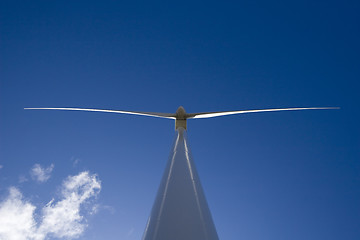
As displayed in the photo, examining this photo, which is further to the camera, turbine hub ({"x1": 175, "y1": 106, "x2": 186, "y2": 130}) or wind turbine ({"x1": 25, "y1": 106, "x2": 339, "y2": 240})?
turbine hub ({"x1": 175, "y1": 106, "x2": 186, "y2": 130})

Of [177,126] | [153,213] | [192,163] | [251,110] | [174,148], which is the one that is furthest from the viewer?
[251,110]

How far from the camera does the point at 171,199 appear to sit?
22.0 feet

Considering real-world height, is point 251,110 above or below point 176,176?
above

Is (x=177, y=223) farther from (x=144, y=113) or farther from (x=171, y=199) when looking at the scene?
(x=144, y=113)

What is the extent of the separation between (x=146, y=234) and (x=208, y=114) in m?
9.65

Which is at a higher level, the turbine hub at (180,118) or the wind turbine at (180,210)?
the turbine hub at (180,118)

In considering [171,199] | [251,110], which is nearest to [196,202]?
[171,199]

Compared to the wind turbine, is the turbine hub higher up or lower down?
higher up

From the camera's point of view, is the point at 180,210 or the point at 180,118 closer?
A: the point at 180,210

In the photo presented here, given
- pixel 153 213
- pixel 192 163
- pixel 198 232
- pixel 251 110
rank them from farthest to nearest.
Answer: pixel 251 110 < pixel 192 163 < pixel 153 213 < pixel 198 232

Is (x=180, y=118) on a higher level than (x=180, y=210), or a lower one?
higher

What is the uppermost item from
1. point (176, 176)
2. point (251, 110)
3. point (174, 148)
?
point (251, 110)

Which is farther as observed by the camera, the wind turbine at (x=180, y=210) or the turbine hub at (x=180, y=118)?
the turbine hub at (x=180, y=118)

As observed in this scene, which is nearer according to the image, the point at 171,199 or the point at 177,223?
the point at 177,223
